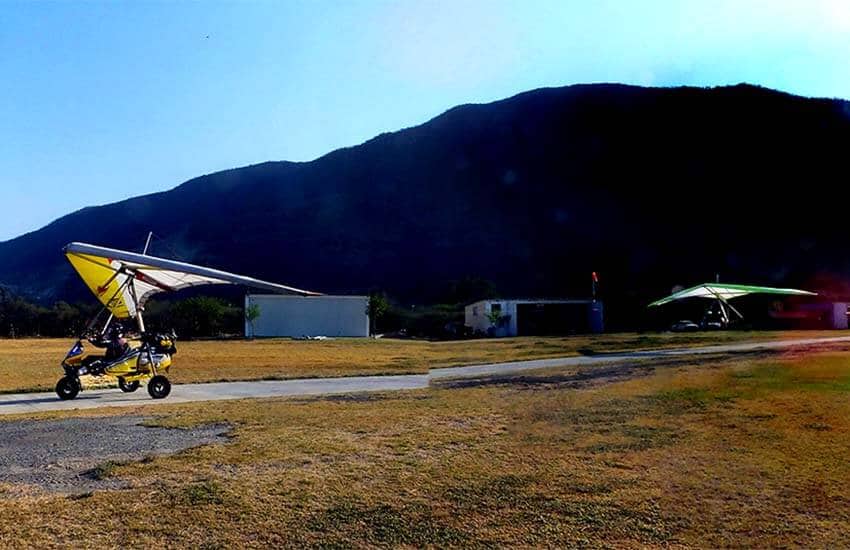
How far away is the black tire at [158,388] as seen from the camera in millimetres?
15445

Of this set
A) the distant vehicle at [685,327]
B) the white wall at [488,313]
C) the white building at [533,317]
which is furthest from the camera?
the white building at [533,317]

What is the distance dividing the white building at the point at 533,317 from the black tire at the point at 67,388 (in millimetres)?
48619

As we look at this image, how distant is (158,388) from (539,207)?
108109mm

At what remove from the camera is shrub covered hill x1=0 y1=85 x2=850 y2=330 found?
329 feet

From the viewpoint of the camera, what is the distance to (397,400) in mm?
14141

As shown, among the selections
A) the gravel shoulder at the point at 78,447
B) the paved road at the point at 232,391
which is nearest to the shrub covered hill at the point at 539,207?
the paved road at the point at 232,391

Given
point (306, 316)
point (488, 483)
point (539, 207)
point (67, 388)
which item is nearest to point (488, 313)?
point (306, 316)

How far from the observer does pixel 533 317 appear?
6831 centimetres

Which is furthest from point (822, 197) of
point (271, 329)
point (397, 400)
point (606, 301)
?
point (397, 400)

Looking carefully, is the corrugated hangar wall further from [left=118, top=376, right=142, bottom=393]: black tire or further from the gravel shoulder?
the gravel shoulder

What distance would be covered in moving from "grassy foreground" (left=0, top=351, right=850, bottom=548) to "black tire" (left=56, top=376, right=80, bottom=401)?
14.0 ft

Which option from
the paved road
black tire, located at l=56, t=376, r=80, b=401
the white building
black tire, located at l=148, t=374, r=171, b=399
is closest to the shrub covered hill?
the white building

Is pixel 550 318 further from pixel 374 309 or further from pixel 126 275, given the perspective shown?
pixel 126 275

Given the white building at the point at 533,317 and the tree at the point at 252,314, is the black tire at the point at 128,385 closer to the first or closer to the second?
the tree at the point at 252,314
